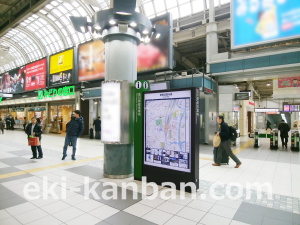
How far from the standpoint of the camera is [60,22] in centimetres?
2211

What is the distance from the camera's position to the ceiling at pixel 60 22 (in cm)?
502

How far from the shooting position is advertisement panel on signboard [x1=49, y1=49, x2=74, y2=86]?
596 inches

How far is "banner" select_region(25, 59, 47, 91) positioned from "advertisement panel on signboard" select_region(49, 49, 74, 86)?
1.38 m

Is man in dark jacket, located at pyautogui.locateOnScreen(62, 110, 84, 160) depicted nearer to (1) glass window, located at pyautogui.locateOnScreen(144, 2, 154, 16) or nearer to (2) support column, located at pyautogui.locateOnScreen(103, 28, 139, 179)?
(2) support column, located at pyautogui.locateOnScreen(103, 28, 139, 179)

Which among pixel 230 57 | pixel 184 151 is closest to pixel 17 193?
pixel 184 151

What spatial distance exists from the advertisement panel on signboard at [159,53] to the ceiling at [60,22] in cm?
418

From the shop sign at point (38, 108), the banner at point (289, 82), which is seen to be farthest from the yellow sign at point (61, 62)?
the banner at point (289, 82)

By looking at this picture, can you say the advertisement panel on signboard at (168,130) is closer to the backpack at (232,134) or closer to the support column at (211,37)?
the backpack at (232,134)

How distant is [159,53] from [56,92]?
412 inches

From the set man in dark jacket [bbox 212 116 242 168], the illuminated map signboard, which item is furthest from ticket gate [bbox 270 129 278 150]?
the illuminated map signboard

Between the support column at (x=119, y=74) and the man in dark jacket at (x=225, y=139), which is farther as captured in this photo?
the man in dark jacket at (x=225, y=139)

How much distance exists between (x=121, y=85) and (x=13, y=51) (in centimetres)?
3609

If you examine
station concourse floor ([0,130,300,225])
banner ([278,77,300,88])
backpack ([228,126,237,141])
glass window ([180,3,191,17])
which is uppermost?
glass window ([180,3,191,17])

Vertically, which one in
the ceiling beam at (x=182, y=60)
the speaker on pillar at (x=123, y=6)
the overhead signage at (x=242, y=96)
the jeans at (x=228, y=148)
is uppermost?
the ceiling beam at (x=182, y=60)
